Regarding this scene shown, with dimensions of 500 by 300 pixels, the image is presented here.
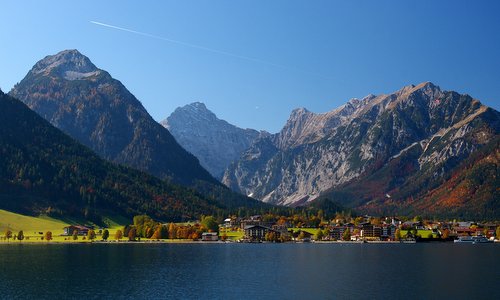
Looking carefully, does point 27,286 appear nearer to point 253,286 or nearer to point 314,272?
point 253,286

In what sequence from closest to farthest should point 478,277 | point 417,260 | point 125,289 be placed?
point 125,289
point 478,277
point 417,260

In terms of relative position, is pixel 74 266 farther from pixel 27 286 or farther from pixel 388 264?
pixel 388 264

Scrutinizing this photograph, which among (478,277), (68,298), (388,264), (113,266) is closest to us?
(68,298)

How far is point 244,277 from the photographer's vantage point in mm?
135250

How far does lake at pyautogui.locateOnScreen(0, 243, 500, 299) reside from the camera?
4316 inches

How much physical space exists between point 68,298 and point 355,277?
61.9 metres

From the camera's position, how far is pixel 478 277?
132m

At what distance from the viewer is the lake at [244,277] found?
10962 centimetres

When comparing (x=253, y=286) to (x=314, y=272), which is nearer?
(x=253, y=286)

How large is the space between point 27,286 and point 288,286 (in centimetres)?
5038

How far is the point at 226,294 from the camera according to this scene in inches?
4360

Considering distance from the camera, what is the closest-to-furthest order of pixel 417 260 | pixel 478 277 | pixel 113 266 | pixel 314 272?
pixel 478 277
pixel 314 272
pixel 113 266
pixel 417 260

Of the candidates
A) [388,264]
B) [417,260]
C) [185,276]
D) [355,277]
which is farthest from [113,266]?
[417,260]

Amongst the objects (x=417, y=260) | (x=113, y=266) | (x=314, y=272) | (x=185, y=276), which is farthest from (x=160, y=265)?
(x=417, y=260)
